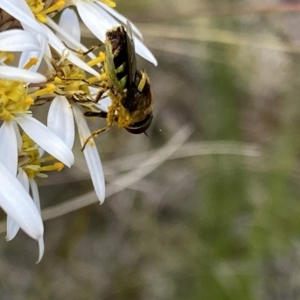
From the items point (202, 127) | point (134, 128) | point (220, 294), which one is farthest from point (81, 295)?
point (134, 128)

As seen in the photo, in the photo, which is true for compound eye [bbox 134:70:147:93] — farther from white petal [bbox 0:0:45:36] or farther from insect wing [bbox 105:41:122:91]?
white petal [bbox 0:0:45:36]

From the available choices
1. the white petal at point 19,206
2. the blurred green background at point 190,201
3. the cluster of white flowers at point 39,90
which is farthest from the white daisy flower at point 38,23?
the blurred green background at point 190,201

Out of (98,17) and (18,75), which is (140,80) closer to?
(98,17)

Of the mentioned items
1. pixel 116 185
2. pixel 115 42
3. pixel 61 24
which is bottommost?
pixel 116 185

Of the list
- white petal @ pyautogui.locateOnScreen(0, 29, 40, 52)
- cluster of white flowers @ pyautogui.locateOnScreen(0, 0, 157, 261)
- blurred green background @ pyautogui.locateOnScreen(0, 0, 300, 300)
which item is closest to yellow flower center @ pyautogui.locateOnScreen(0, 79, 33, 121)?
cluster of white flowers @ pyautogui.locateOnScreen(0, 0, 157, 261)

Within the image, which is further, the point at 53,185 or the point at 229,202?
the point at 53,185

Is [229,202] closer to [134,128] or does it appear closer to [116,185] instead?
[116,185]
